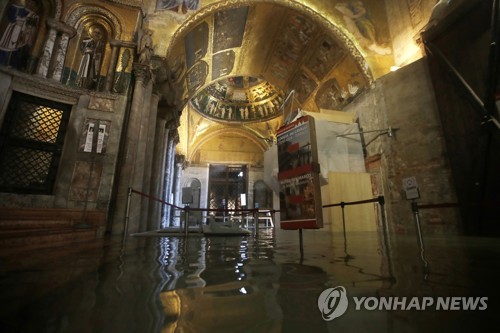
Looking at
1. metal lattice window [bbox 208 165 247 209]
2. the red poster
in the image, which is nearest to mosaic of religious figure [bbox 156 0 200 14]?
the red poster

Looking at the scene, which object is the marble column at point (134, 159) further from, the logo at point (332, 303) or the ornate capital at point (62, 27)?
the logo at point (332, 303)

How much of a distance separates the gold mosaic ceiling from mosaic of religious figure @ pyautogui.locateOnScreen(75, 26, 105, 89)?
2091mm

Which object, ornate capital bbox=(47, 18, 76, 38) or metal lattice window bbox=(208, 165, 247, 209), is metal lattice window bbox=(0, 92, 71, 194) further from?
metal lattice window bbox=(208, 165, 247, 209)

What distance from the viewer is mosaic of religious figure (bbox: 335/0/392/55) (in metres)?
9.76

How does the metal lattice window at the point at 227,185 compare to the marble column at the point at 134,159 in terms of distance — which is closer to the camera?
the marble column at the point at 134,159

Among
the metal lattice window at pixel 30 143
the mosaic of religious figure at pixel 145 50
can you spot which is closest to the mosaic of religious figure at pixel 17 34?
the metal lattice window at pixel 30 143

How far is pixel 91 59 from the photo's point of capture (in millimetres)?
7066

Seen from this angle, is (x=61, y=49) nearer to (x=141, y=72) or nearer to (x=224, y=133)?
(x=141, y=72)

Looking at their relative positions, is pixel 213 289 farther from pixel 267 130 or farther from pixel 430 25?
pixel 267 130

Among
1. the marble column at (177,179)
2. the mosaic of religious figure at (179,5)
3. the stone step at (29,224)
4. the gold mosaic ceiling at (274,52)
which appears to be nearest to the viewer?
the stone step at (29,224)

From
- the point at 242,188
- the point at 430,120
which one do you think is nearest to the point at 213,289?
the point at 430,120

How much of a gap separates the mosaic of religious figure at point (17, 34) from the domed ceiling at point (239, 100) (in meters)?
12.1

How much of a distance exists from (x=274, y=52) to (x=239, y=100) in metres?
7.50

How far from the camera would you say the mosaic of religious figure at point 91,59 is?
6.86 metres
